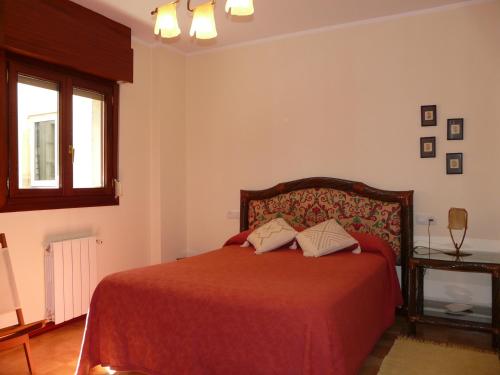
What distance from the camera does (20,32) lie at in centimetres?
307

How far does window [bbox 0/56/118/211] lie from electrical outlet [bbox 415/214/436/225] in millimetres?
2757

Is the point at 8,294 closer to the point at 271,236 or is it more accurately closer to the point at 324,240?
the point at 271,236

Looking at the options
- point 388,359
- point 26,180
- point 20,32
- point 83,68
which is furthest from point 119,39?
point 388,359

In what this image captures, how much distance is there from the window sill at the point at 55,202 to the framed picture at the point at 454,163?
2.98 meters

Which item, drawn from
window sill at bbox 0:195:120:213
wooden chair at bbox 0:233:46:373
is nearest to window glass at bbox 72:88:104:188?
window sill at bbox 0:195:120:213

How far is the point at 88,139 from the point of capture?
12.8ft

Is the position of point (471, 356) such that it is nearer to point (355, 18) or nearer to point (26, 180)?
point (355, 18)

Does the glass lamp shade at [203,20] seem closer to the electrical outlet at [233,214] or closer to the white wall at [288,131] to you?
the white wall at [288,131]

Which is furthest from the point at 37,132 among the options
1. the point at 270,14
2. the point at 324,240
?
the point at 324,240

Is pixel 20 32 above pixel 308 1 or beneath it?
beneath

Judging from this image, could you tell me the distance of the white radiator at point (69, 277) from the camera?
341 centimetres

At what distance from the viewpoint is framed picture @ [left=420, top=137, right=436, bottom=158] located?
363cm

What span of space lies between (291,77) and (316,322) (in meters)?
2.83

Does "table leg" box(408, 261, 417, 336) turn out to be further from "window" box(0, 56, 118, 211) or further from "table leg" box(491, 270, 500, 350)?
"window" box(0, 56, 118, 211)
